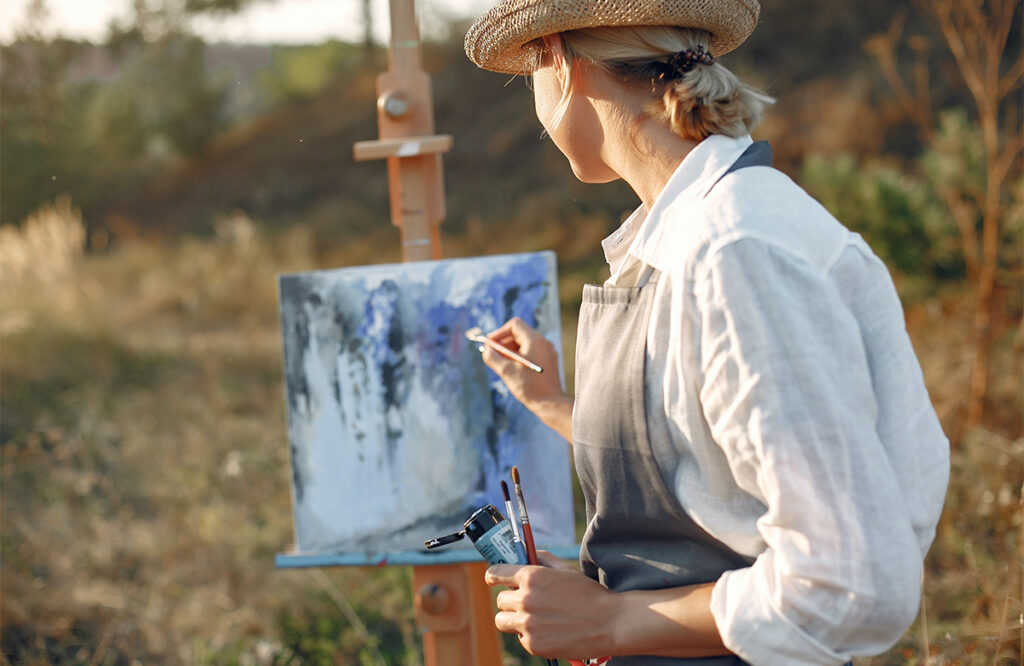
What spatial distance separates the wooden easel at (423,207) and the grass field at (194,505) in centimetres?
83

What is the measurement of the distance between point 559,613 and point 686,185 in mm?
481

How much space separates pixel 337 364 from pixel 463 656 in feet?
2.25

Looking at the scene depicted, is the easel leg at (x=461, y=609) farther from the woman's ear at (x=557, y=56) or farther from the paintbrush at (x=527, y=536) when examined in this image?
the woman's ear at (x=557, y=56)

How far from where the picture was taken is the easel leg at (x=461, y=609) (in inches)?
70.0

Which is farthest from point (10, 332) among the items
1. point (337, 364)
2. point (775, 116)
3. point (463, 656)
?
point (775, 116)

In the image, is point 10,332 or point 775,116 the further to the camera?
point 775,116

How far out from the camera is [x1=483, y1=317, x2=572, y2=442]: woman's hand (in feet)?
4.71

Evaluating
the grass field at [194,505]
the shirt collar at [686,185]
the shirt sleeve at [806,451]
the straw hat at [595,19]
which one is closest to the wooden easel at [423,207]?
the straw hat at [595,19]

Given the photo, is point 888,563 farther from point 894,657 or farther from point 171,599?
point 171,599

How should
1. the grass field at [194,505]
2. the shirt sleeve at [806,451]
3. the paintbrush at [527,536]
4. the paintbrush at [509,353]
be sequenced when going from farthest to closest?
the grass field at [194,505]
the paintbrush at [509,353]
the paintbrush at [527,536]
the shirt sleeve at [806,451]

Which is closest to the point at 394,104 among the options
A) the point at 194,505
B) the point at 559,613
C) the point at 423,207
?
the point at 423,207

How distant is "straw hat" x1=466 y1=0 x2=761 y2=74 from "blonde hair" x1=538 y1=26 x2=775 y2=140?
18 mm

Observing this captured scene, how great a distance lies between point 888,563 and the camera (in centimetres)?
72

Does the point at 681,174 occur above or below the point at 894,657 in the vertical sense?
above
